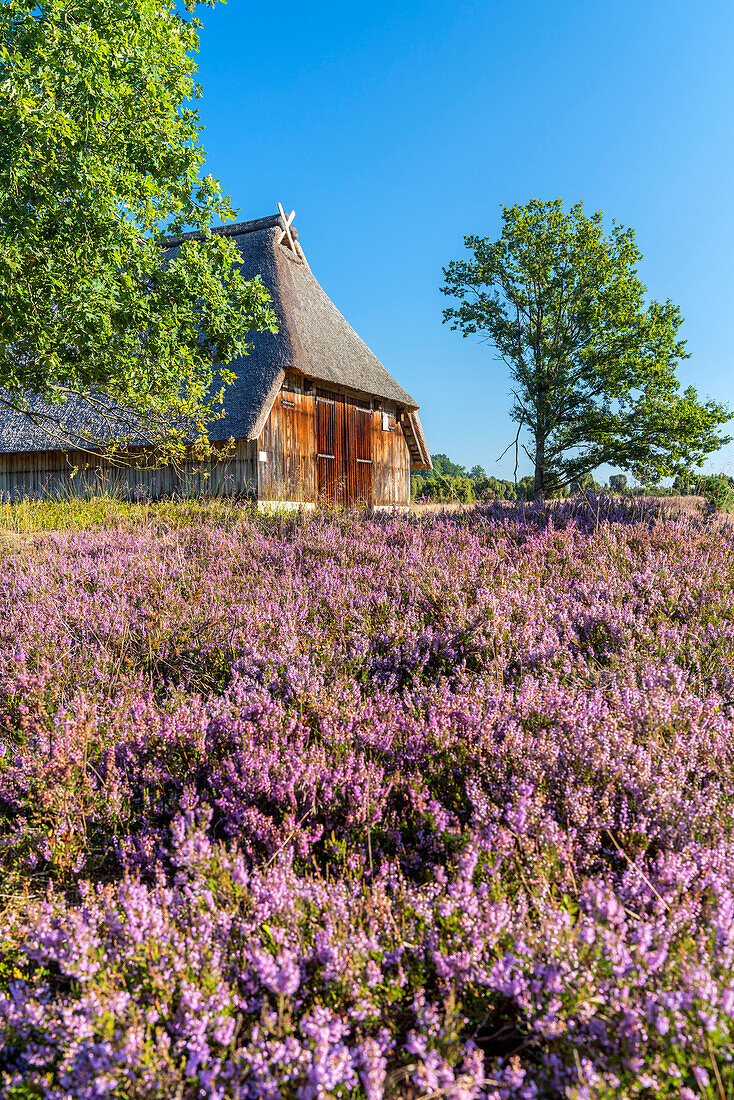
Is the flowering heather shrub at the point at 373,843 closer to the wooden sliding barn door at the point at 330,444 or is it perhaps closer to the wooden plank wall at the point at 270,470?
the wooden plank wall at the point at 270,470

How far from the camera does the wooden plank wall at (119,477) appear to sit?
13.6 metres

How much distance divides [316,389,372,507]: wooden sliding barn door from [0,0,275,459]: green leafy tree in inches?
254

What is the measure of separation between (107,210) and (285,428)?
24.9ft

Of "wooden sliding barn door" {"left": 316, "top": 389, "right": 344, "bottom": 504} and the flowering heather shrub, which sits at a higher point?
"wooden sliding barn door" {"left": 316, "top": 389, "right": 344, "bottom": 504}

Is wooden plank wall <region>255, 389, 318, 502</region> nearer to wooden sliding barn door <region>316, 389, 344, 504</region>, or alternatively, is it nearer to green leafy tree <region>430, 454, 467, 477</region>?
wooden sliding barn door <region>316, 389, 344, 504</region>

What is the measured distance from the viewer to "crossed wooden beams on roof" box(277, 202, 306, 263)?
1879 cm

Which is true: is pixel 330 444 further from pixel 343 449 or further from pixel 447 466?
pixel 447 466

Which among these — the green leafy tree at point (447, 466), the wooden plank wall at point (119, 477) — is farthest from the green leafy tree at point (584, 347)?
the green leafy tree at point (447, 466)

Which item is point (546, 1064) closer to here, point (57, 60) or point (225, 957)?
point (225, 957)

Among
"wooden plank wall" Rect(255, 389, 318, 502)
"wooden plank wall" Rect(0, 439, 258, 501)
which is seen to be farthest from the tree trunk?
"wooden plank wall" Rect(0, 439, 258, 501)

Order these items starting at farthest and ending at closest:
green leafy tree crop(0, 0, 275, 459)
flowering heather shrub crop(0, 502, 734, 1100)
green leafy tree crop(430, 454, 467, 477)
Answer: green leafy tree crop(430, 454, 467, 477) → green leafy tree crop(0, 0, 275, 459) → flowering heather shrub crop(0, 502, 734, 1100)

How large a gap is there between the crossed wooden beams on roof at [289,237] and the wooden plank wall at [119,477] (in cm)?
924

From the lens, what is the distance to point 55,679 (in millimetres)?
2795

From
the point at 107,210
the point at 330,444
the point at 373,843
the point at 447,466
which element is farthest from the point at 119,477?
the point at 447,466
